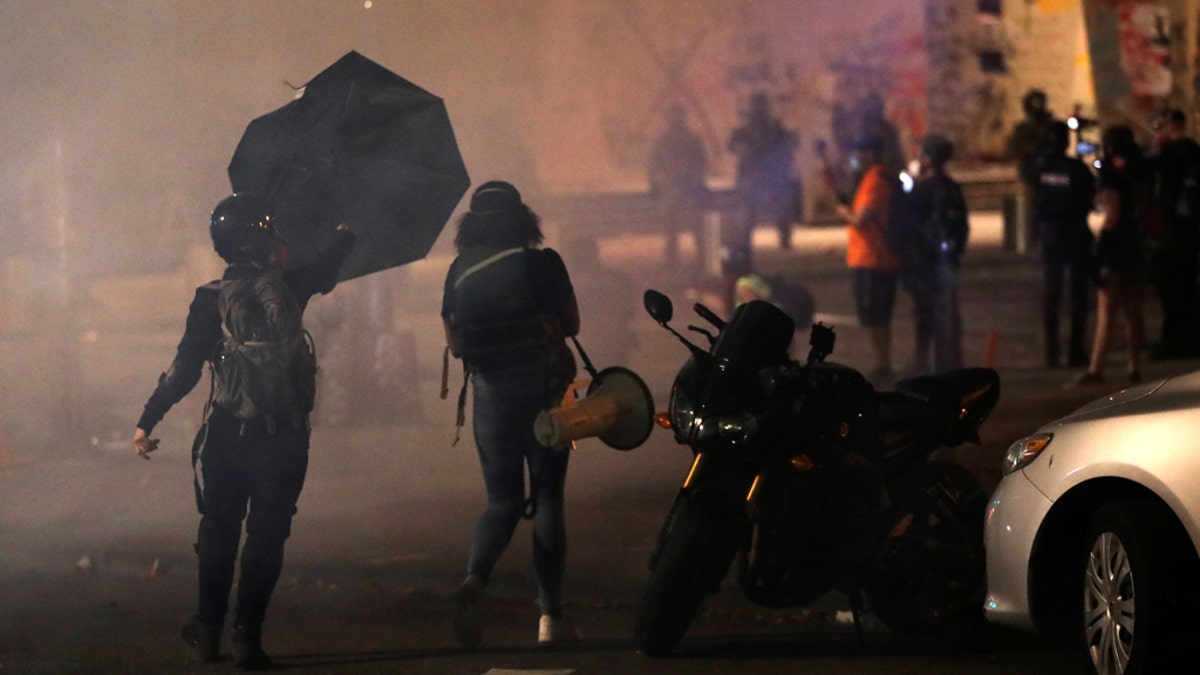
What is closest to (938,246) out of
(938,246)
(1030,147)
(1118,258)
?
(938,246)

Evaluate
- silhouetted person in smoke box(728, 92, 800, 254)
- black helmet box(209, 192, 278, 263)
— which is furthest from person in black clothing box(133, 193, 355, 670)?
silhouetted person in smoke box(728, 92, 800, 254)

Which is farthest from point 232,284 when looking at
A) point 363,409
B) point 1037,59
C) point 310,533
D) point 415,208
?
point 1037,59

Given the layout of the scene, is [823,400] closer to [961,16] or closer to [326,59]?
[326,59]

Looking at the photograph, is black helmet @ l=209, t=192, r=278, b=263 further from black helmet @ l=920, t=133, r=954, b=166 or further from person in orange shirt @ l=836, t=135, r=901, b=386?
person in orange shirt @ l=836, t=135, r=901, b=386

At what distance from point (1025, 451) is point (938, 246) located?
621cm

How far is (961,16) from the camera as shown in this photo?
22.5 metres

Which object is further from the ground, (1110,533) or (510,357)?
(510,357)

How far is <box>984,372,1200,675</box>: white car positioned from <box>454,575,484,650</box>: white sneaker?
5.58 feet

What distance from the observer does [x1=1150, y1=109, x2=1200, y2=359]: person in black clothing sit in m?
12.9

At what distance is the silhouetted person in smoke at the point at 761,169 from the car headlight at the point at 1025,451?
29.9ft

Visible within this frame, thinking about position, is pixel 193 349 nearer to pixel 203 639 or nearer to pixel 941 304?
pixel 203 639

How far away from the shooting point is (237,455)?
647 cm

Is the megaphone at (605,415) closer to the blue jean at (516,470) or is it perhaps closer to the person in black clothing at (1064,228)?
the blue jean at (516,470)

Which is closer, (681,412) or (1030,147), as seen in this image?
(681,412)
